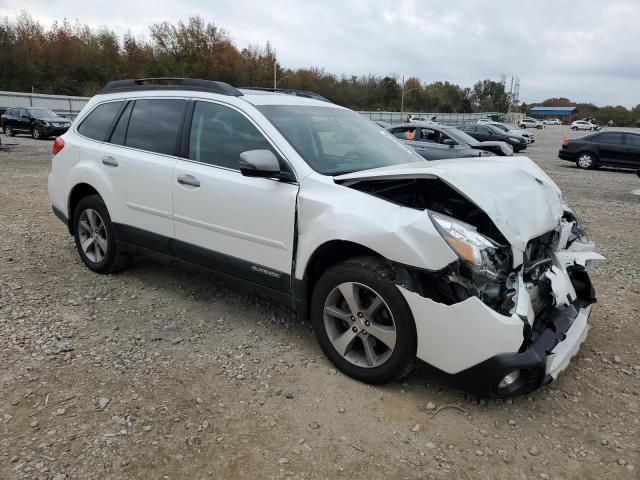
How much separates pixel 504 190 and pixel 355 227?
979 millimetres

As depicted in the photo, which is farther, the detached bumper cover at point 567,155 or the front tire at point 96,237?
the detached bumper cover at point 567,155

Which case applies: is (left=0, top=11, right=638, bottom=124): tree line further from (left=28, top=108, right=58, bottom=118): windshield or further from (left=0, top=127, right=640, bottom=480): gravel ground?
(left=0, top=127, right=640, bottom=480): gravel ground

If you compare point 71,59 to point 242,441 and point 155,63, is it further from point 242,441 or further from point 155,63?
point 242,441

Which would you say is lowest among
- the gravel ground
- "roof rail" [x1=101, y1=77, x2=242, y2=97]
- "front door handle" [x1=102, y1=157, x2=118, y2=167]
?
the gravel ground

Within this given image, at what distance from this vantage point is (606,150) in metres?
17.6

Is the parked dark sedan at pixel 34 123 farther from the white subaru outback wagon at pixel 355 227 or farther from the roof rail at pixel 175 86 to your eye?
the white subaru outback wagon at pixel 355 227

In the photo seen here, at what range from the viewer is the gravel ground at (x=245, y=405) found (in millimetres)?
2475

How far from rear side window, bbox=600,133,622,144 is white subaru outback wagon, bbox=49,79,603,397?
53.6 feet

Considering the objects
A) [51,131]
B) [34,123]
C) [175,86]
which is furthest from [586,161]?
[34,123]

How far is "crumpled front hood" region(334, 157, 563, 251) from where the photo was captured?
2.87 meters

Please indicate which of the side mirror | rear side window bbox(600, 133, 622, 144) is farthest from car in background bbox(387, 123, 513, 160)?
the side mirror

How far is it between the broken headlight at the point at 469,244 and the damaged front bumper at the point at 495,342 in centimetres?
20

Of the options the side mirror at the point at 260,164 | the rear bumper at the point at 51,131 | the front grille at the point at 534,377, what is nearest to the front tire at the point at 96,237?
the side mirror at the point at 260,164

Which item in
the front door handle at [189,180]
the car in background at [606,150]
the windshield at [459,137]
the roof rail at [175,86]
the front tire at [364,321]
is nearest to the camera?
the front tire at [364,321]
